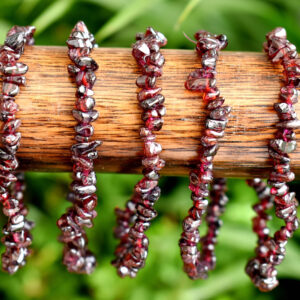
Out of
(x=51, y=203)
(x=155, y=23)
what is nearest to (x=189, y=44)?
(x=155, y=23)

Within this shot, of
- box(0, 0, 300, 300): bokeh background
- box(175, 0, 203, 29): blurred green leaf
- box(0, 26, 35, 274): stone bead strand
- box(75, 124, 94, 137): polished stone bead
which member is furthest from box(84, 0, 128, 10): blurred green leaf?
box(75, 124, 94, 137): polished stone bead

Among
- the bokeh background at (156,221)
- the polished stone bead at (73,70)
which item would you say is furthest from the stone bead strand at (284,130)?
the bokeh background at (156,221)

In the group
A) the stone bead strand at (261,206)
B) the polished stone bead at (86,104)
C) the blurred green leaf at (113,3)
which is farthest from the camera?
the blurred green leaf at (113,3)

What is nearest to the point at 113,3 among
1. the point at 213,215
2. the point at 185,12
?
the point at 185,12

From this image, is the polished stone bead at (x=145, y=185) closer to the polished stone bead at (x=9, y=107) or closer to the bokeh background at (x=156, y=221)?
the polished stone bead at (x=9, y=107)

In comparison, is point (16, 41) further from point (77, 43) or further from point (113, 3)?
point (113, 3)

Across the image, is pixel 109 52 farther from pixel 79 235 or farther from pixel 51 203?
pixel 51 203
